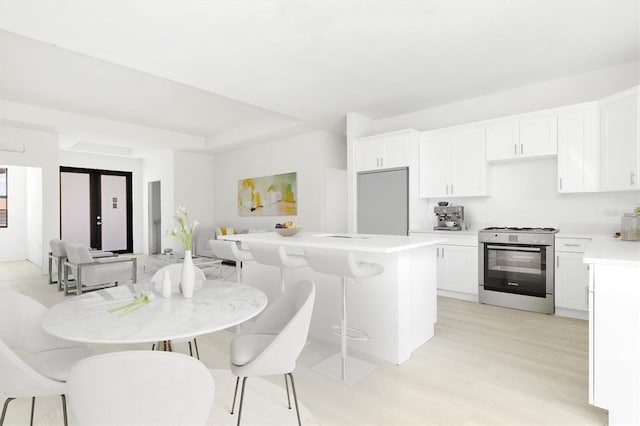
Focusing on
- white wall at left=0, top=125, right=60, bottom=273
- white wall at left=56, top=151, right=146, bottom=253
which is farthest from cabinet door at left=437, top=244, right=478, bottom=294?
white wall at left=56, top=151, right=146, bottom=253

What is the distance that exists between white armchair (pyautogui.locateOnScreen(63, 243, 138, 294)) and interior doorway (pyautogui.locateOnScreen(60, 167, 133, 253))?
4628 mm

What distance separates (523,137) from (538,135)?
15cm

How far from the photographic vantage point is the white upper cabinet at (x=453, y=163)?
4426 mm

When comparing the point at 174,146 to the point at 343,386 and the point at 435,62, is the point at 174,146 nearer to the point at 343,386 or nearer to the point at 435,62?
the point at 435,62

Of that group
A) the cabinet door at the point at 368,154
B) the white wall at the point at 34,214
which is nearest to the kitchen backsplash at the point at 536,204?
the cabinet door at the point at 368,154

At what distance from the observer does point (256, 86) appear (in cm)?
411

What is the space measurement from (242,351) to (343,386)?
89 centimetres

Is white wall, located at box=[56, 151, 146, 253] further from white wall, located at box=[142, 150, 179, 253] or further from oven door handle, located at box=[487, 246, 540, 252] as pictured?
oven door handle, located at box=[487, 246, 540, 252]

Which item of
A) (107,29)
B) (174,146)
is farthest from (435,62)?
(174,146)

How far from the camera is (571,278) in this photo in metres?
3.64

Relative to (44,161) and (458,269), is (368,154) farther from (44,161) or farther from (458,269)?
(44,161)

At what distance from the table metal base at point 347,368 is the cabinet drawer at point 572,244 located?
8.60ft

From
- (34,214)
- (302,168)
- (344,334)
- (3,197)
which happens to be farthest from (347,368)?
(3,197)

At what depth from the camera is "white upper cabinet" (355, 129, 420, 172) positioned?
4824mm
